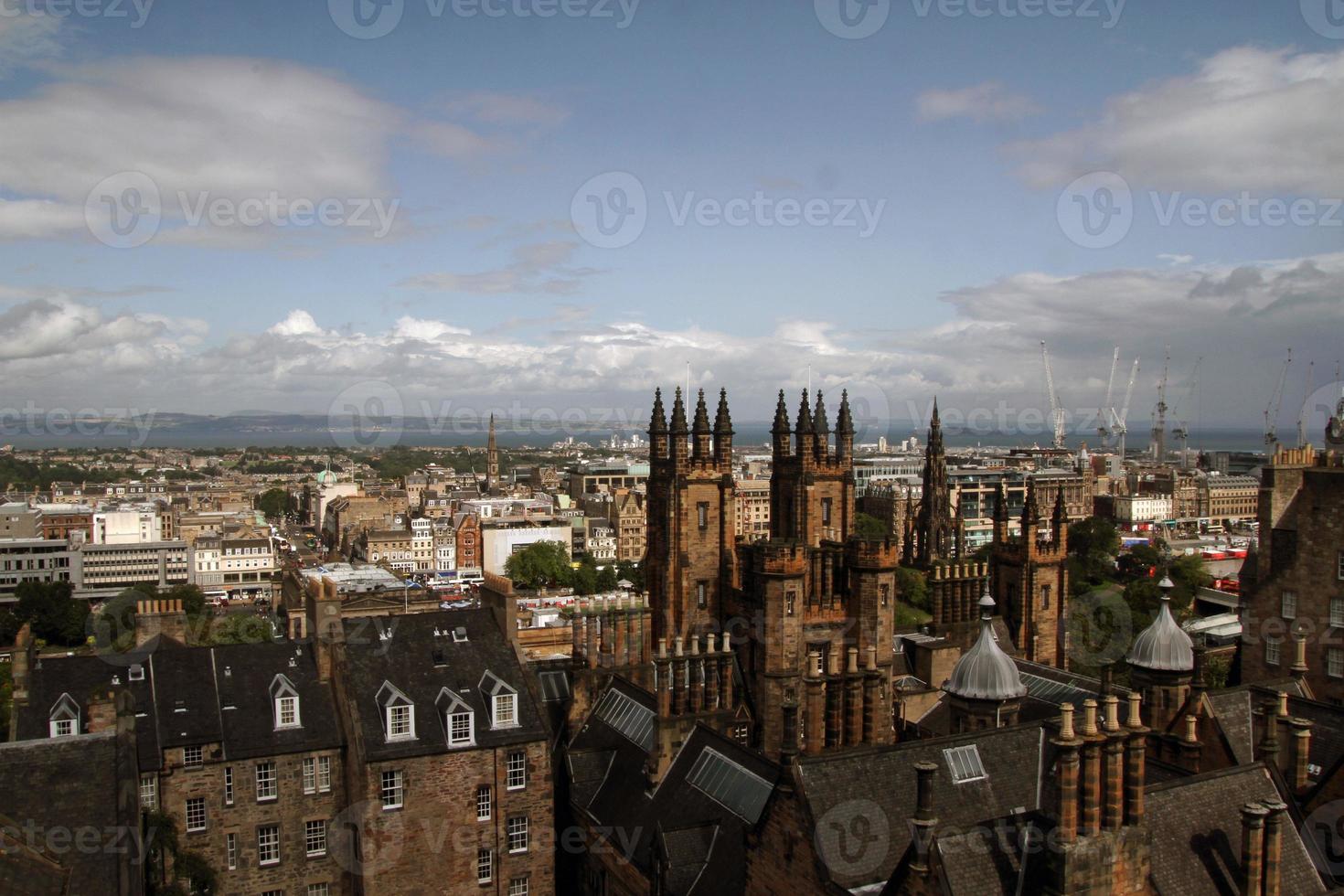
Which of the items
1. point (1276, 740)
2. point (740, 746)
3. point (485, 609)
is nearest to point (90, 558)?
point (485, 609)

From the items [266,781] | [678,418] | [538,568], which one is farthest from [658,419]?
[538,568]

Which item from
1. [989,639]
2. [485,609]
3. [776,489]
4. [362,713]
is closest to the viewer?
[989,639]

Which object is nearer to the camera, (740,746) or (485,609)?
(740,746)

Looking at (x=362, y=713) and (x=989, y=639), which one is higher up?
(x=989, y=639)

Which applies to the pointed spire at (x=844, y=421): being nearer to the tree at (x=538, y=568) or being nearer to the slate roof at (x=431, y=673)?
the slate roof at (x=431, y=673)

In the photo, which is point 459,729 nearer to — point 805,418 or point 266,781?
point 266,781

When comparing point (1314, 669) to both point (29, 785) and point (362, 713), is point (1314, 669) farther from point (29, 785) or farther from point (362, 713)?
point (29, 785)
